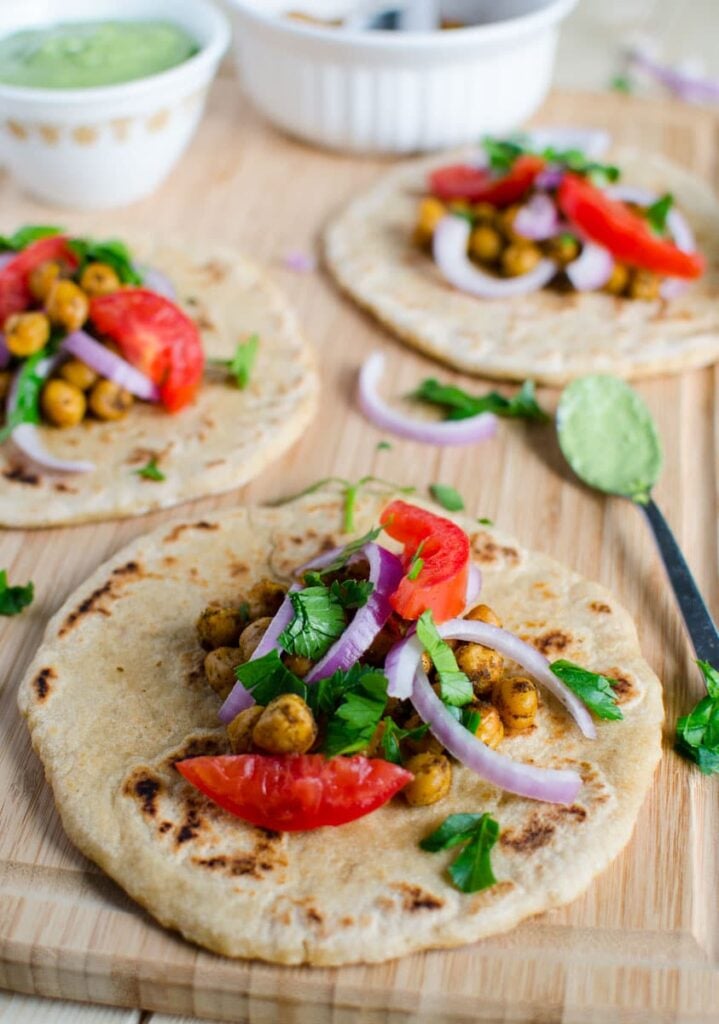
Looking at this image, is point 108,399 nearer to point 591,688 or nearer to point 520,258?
point 520,258

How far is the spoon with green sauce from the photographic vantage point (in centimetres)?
399

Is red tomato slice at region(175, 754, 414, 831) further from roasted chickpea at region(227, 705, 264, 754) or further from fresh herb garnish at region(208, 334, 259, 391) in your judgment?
fresh herb garnish at region(208, 334, 259, 391)

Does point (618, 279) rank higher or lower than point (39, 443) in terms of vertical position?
higher

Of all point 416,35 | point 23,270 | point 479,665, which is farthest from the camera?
point 416,35

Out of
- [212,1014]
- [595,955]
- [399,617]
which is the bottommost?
[212,1014]

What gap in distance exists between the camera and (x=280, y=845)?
2906mm

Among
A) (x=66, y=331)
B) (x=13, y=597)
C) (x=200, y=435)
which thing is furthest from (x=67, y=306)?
(x=13, y=597)

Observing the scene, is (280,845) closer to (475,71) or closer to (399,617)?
(399,617)

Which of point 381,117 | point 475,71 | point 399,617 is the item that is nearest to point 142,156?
point 381,117

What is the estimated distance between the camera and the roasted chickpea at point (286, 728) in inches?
111

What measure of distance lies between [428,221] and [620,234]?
2.65 ft

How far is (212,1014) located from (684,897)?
3.85ft

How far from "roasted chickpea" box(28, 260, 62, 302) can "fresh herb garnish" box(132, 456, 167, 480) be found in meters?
0.72

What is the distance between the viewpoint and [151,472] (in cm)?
401
